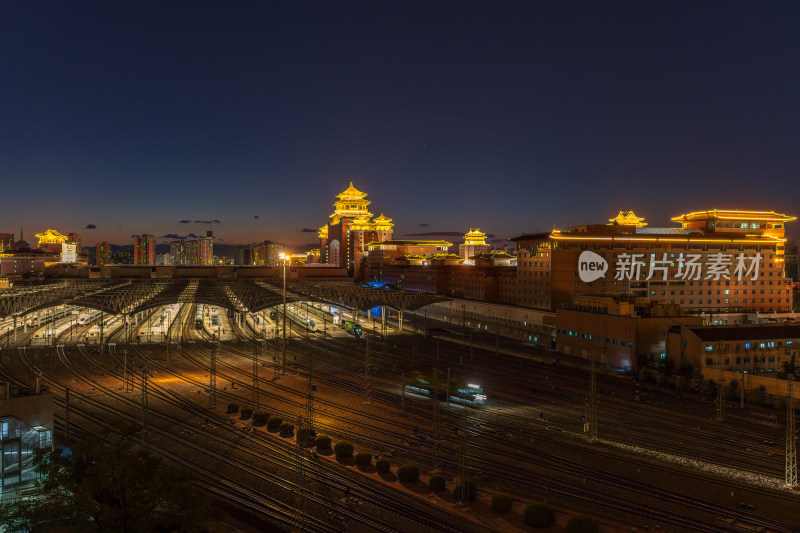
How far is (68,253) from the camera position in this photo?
396 ft

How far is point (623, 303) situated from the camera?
3197 centimetres

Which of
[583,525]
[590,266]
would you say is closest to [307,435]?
[583,525]

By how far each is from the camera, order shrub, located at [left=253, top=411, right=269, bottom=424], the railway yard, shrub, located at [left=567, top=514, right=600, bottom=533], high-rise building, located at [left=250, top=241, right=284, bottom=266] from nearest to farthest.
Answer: shrub, located at [left=567, top=514, right=600, bottom=533] < the railway yard < shrub, located at [left=253, top=411, right=269, bottom=424] < high-rise building, located at [left=250, top=241, right=284, bottom=266]

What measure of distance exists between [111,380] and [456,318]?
108 feet

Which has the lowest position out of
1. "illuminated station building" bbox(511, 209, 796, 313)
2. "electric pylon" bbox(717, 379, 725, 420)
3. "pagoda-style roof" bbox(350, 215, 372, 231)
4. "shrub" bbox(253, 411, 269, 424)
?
"electric pylon" bbox(717, 379, 725, 420)

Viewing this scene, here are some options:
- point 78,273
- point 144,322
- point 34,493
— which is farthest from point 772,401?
point 78,273

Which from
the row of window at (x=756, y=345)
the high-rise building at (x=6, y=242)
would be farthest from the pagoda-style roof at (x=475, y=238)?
the high-rise building at (x=6, y=242)

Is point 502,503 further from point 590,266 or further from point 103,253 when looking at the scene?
point 103,253

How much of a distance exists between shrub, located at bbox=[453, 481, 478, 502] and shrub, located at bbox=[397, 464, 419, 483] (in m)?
1.38

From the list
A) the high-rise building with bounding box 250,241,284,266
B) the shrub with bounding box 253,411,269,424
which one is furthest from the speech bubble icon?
the high-rise building with bounding box 250,241,284,266

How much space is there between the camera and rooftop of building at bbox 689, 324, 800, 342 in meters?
28.9

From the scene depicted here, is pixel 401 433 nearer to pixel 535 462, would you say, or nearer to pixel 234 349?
pixel 535 462

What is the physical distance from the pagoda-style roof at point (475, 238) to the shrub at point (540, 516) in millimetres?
84180

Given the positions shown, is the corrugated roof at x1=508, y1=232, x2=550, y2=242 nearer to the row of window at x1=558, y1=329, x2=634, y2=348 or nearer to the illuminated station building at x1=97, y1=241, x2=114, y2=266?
the row of window at x1=558, y1=329, x2=634, y2=348
